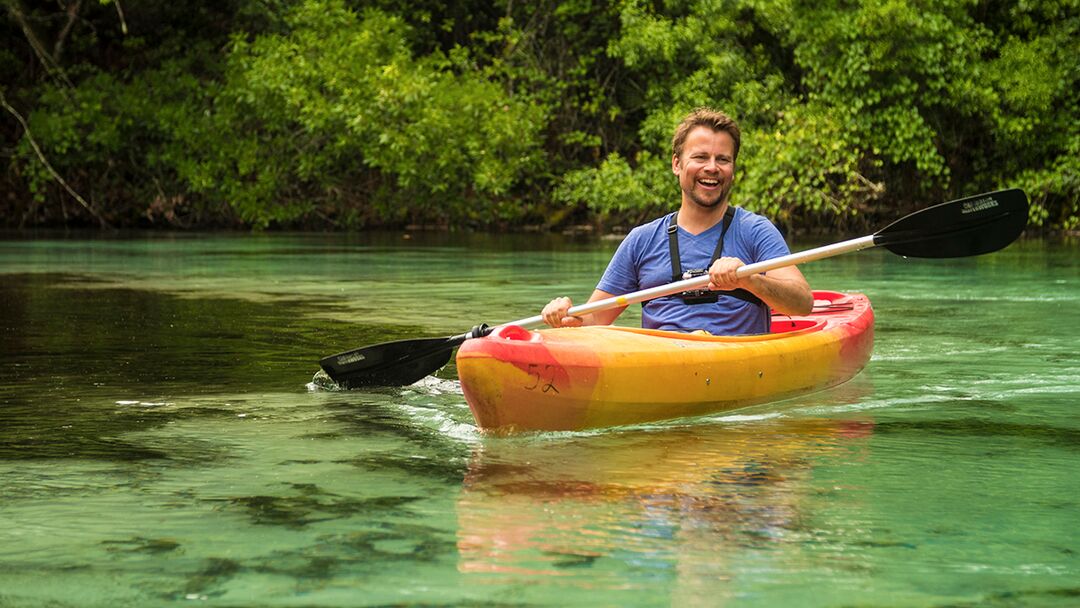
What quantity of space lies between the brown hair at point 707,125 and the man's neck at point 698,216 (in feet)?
0.59

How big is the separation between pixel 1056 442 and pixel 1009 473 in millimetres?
539

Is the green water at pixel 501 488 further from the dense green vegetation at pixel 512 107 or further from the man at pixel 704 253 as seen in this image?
the dense green vegetation at pixel 512 107

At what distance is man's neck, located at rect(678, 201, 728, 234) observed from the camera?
4723mm

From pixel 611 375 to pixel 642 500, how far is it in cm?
83

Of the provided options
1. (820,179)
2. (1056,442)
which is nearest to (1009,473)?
(1056,442)

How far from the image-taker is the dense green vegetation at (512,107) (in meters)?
17.8

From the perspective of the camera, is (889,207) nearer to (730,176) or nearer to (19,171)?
(19,171)

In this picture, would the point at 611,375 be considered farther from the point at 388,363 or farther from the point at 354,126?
the point at 354,126

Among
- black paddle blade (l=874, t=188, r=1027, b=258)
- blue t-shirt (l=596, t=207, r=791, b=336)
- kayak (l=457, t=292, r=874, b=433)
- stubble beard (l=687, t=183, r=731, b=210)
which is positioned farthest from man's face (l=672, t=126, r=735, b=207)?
black paddle blade (l=874, t=188, r=1027, b=258)

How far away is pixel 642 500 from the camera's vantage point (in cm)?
347

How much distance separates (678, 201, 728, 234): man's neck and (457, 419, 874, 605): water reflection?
66cm

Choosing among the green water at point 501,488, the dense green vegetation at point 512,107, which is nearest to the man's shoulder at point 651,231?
the green water at point 501,488

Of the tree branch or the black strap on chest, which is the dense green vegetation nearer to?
the tree branch

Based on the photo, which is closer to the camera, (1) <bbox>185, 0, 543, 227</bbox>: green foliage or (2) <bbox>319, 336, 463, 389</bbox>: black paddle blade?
(2) <bbox>319, 336, 463, 389</bbox>: black paddle blade
